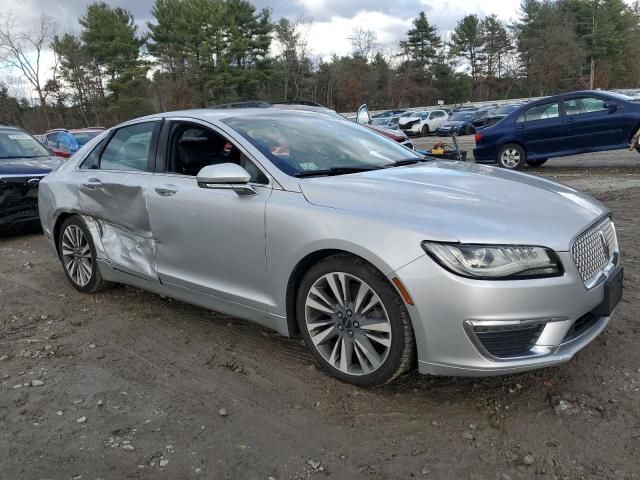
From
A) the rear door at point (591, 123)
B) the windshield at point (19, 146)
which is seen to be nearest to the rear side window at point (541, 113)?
the rear door at point (591, 123)

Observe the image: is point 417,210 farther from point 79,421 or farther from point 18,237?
point 18,237

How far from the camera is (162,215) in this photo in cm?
384

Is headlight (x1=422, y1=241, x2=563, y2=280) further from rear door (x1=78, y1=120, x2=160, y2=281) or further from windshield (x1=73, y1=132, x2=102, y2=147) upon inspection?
windshield (x1=73, y1=132, x2=102, y2=147)

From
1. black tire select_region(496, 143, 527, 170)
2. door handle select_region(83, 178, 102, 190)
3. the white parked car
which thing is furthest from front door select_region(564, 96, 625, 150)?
the white parked car

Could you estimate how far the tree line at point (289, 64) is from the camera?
53031mm

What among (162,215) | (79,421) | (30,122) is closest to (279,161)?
(162,215)

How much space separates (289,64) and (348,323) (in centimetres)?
6505

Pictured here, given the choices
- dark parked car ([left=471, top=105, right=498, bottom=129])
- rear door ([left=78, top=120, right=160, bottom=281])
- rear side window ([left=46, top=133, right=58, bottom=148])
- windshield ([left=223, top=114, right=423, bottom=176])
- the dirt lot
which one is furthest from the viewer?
dark parked car ([left=471, top=105, right=498, bottom=129])

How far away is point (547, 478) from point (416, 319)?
845 mm

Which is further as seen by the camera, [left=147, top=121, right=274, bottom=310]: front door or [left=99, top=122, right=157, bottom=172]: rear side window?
[left=99, top=122, right=157, bottom=172]: rear side window

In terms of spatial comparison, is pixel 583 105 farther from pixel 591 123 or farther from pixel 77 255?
pixel 77 255

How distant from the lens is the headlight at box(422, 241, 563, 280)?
2531 millimetres

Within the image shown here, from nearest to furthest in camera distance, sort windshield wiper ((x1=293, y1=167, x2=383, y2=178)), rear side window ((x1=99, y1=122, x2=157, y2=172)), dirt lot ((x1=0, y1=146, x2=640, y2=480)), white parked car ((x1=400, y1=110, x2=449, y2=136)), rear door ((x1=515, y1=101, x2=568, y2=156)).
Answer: dirt lot ((x1=0, y1=146, x2=640, y2=480)) → windshield wiper ((x1=293, y1=167, x2=383, y2=178)) → rear side window ((x1=99, y1=122, x2=157, y2=172)) → rear door ((x1=515, y1=101, x2=568, y2=156)) → white parked car ((x1=400, y1=110, x2=449, y2=136))

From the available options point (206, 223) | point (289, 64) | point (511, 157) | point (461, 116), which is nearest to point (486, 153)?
point (511, 157)
